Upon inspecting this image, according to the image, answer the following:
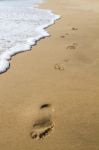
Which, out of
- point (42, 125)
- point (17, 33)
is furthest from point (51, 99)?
point (17, 33)

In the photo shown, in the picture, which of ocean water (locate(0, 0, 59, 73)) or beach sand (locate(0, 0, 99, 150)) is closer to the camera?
beach sand (locate(0, 0, 99, 150))

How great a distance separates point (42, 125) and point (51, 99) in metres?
0.50

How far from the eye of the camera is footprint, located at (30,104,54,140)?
265 cm

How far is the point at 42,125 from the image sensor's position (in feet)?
9.10

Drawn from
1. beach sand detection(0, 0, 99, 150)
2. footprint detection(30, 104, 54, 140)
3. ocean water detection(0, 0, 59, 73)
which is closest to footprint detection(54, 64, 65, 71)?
beach sand detection(0, 0, 99, 150)

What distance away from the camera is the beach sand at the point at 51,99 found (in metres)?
2.57

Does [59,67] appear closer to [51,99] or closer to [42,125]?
[51,99]

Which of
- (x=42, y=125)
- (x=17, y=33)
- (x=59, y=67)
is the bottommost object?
(x=17, y=33)

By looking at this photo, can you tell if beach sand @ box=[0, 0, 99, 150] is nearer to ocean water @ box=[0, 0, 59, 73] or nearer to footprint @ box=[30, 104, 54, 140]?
footprint @ box=[30, 104, 54, 140]

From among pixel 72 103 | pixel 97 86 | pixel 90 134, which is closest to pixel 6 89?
pixel 72 103

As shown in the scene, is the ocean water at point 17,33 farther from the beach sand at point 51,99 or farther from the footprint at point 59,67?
the footprint at point 59,67

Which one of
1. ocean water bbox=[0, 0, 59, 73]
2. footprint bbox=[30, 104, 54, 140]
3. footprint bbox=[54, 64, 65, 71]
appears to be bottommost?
ocean water bbox=[0, 0, 59, 73]

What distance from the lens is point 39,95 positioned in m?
3.32

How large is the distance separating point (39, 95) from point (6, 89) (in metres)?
0.41
